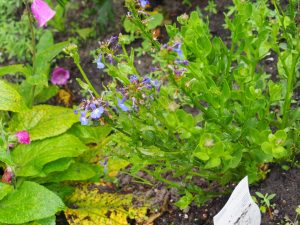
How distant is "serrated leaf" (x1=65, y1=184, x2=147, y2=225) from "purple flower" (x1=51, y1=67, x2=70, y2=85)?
768mm

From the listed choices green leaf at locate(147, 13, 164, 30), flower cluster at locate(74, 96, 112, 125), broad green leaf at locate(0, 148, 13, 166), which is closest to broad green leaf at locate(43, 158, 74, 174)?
broad green leaf at locate(0, 148, 13, 166)

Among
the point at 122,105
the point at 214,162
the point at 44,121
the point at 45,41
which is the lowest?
the point at 44,121

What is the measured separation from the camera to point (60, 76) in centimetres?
288

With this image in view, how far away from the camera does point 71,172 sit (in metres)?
2.26

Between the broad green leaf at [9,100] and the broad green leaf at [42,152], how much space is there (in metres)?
0.18

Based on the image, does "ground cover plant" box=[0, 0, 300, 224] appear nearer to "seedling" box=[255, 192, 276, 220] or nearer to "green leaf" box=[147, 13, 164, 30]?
"seedling" box=[255, 192, 276, 220]

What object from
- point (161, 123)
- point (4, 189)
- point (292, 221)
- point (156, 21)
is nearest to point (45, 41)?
point (156, 21)

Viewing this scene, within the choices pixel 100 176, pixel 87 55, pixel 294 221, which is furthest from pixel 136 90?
pixel 87 55

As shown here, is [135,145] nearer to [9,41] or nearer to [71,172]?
[71,172]

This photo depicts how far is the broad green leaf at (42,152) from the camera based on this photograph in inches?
85.7

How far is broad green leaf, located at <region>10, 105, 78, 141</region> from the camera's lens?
2.34 meters

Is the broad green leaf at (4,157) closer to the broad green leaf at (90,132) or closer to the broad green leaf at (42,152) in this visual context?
the broad green leaf at (42,152)

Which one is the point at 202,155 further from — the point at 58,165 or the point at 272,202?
the point at 58,165

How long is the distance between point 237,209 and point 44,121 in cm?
113
